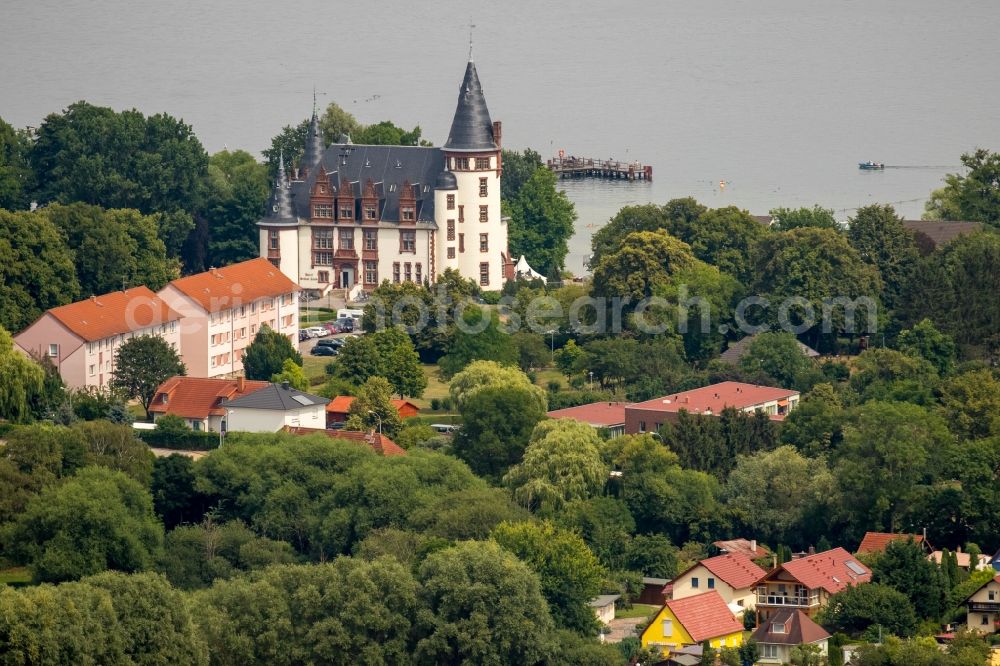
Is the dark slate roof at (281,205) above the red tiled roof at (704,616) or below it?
above

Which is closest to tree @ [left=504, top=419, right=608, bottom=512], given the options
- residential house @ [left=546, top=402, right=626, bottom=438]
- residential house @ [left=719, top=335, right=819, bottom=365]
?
residential house @ [left=546, top=402, right=626, bottom=438]

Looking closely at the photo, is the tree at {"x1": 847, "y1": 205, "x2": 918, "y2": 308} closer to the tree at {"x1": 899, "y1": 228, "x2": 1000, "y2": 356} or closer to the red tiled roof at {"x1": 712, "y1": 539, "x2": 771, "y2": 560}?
the tree at {"x1": 899, "y1": 228, "x2": 1000, "y2": 356}

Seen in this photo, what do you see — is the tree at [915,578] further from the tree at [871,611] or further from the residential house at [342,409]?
the residential house at [342,409]

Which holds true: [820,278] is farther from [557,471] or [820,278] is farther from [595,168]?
[595,168]

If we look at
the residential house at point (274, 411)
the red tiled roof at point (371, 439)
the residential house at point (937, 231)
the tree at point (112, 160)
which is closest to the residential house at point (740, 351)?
the residential house at point (937, 231)

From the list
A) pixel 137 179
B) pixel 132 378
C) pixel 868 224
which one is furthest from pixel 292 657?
pixel 137 179

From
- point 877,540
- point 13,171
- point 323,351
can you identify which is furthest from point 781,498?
point 13,171

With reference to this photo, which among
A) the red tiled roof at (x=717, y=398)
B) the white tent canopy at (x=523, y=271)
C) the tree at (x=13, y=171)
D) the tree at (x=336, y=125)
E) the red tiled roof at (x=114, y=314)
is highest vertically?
the tree at (x=336, y=125)
